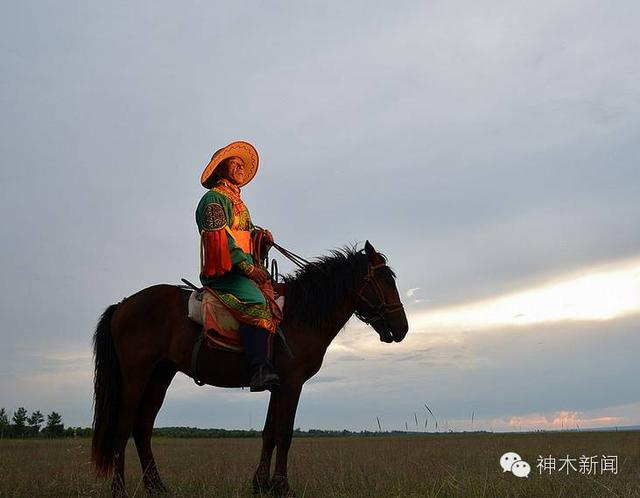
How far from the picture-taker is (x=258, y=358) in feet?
23.2

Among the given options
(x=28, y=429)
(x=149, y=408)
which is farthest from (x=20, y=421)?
(x=149, y=408)

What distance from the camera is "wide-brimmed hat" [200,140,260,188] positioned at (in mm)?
7840

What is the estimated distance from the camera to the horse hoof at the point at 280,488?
699cm

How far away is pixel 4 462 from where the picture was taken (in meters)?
12.8

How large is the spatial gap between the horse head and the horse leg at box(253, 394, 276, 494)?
160 cm

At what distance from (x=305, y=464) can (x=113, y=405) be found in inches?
225

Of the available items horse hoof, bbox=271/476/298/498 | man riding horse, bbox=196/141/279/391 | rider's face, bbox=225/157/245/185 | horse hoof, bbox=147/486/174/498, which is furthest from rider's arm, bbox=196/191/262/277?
horse hoof, bbox=147/486/174/498

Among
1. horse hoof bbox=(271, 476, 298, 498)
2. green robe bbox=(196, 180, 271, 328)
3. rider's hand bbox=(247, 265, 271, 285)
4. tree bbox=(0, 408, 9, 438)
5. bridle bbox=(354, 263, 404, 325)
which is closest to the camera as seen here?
horse hoof bbox=(271, 476, 298, 498)

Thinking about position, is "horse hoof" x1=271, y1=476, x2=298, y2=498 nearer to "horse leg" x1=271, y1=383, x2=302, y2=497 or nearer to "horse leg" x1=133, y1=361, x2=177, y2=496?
"horse leg" x1=271, y1=383, x2=302, y2=497

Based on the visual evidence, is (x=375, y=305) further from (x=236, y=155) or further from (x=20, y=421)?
(x=20, y=421)

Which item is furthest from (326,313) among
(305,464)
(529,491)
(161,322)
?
(305,464)

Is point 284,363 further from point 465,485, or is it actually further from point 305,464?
point 305,464

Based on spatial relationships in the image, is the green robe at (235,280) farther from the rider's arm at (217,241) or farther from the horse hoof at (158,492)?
the horse hoof at (158,492)

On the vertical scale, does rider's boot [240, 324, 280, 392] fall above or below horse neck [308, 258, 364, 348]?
below
